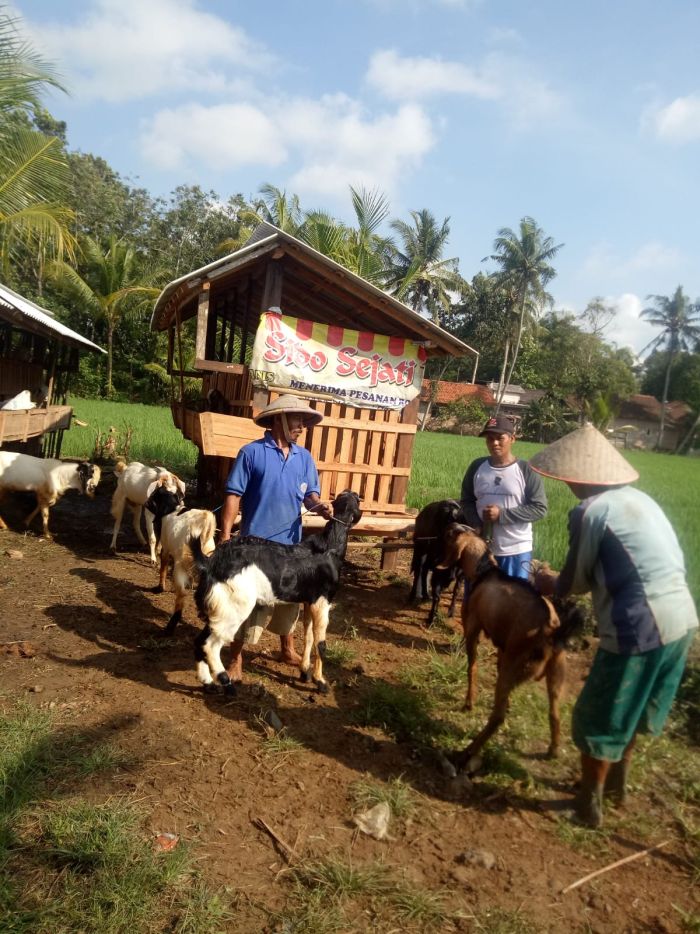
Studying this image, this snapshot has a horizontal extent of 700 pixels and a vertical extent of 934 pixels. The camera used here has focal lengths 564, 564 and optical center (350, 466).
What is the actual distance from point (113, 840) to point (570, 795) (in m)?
2.65

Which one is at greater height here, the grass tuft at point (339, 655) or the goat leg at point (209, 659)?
the goat leg at point (209, 659)

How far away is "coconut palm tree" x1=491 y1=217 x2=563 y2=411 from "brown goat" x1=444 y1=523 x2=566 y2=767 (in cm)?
4381

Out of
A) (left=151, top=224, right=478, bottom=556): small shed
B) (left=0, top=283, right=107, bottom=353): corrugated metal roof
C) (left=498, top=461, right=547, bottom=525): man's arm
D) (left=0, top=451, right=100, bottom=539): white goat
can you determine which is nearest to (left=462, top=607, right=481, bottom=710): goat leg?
(left=498, top=461, right=547, bottom=525): man's arm

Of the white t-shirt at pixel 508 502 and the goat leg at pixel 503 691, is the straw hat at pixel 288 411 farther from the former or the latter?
the goat leg at pixel 503 691

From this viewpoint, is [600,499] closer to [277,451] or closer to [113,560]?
[277,451]

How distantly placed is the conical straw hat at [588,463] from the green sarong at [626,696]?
88 centimetres

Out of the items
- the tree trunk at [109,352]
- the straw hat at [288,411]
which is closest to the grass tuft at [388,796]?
the straw hat at [288,411]

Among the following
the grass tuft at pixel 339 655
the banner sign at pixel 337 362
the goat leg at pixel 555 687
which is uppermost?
the banner sign at pixel 337 362

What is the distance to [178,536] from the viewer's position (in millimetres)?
5730

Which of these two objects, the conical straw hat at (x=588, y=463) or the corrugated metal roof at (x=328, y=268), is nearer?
the conical straw hat at (x=588, y=463)

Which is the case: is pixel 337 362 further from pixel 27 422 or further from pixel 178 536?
pixel 27 422

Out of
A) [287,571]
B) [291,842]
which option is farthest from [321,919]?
[287,571]

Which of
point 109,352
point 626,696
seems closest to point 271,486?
point 626,696

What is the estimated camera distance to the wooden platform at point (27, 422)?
28.8 ft
